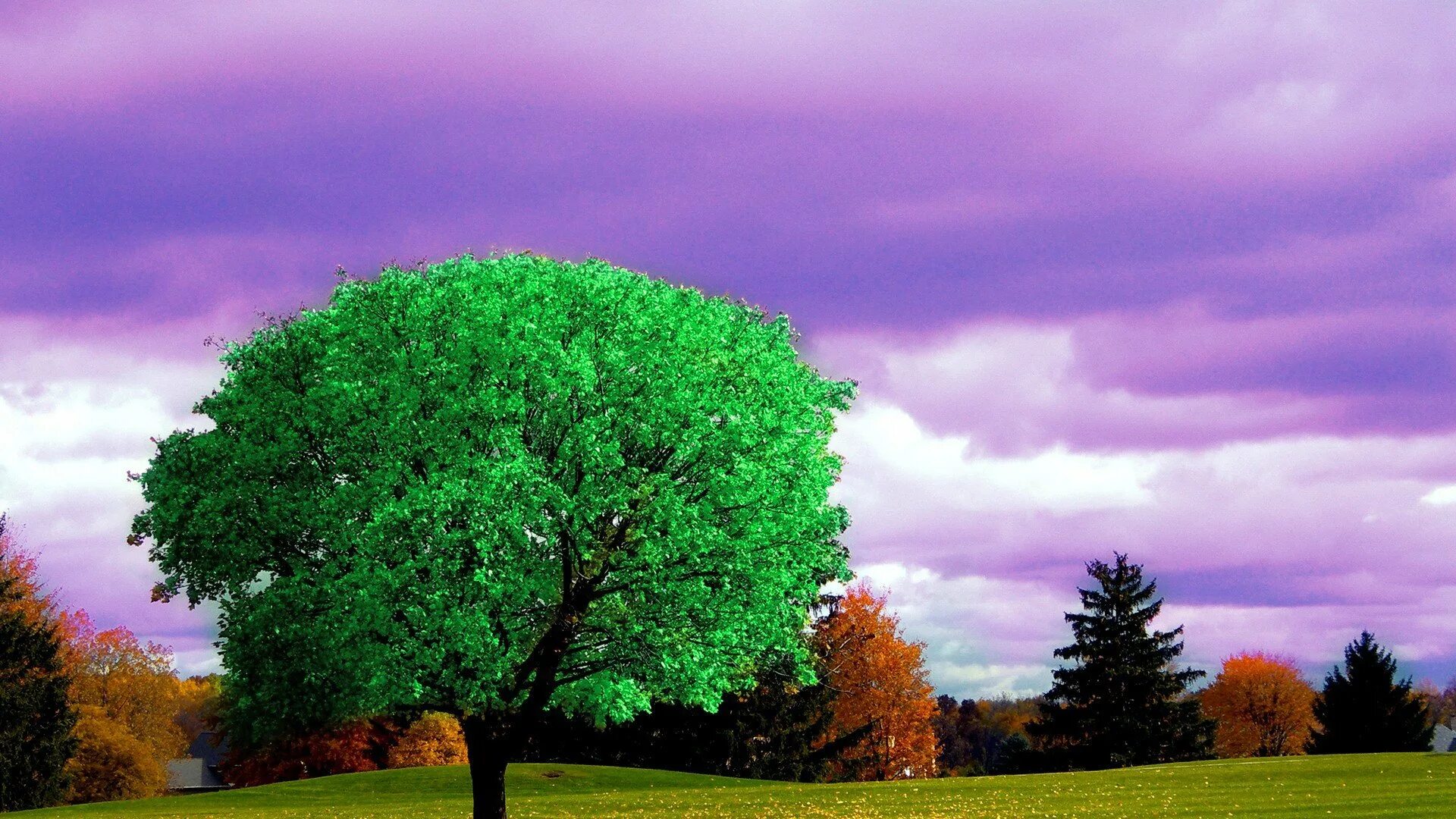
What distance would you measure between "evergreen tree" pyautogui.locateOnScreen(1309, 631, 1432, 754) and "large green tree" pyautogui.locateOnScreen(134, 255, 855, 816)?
2818 inches

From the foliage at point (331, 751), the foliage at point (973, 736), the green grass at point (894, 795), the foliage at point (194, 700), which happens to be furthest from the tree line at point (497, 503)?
the foliage at point (194, 700)

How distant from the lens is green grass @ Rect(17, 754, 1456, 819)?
137 ft

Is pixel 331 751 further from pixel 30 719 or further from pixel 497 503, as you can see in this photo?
pixel 497 503

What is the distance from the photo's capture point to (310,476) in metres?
33.3

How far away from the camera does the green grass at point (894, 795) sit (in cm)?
4188

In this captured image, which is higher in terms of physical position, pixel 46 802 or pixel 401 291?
pixel 401 291

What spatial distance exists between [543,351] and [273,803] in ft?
111

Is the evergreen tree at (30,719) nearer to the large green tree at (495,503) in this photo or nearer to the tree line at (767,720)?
the tree line at (767,720)

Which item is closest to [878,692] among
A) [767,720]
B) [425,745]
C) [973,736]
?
[767,720]

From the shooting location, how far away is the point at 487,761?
115 feet

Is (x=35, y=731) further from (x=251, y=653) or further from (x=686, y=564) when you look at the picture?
(x=686, y=564)

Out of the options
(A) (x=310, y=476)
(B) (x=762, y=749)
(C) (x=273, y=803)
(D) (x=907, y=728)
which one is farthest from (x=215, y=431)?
(D) (x=907, y=728)

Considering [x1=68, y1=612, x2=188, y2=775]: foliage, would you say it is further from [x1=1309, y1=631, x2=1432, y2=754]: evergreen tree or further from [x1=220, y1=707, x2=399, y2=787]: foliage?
[x1=1309, y1=631, x2=1432, y2=754]: evergreen tree

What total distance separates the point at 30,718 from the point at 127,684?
27052 millimetres
